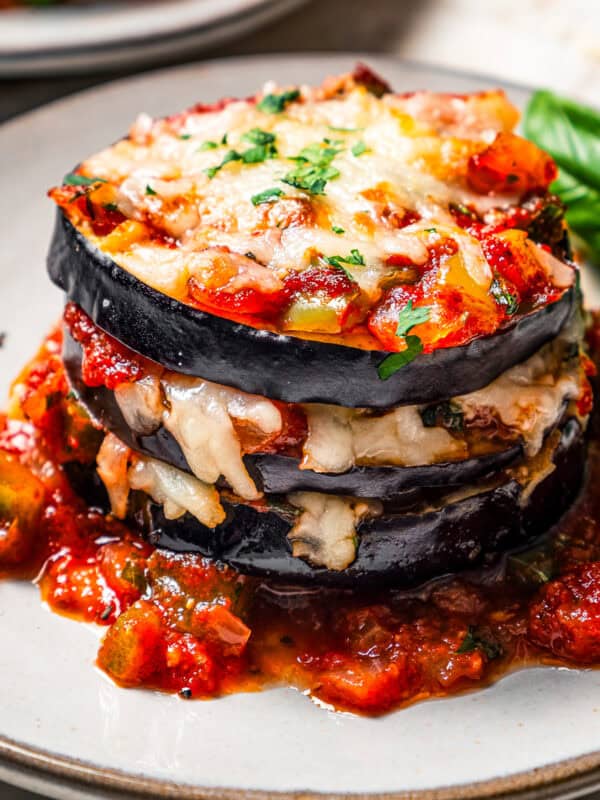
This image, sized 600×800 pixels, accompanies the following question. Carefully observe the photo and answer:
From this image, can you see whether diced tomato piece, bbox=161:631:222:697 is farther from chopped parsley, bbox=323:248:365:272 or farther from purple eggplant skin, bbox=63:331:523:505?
chopped parsley, bbox=323:248:365:272

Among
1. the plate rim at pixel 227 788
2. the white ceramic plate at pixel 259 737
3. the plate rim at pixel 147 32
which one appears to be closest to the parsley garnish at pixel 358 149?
the white ceramic plate at pixel 259 737

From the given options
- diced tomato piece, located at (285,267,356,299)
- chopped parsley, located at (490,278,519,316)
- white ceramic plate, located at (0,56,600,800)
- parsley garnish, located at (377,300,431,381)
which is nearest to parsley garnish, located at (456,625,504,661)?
white ceramic plate, located at (0,56,600,800)

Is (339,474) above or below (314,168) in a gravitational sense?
below

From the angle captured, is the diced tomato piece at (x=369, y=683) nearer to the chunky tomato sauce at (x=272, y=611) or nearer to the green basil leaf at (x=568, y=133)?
the chunky tomato sauce at (x=272, y=611)

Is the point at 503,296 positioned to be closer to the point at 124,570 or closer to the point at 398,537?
the point at 398,537

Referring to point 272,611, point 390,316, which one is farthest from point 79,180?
point 272,611

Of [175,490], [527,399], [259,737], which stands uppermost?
[527,399]

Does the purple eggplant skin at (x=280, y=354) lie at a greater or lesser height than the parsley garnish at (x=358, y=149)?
lesser
